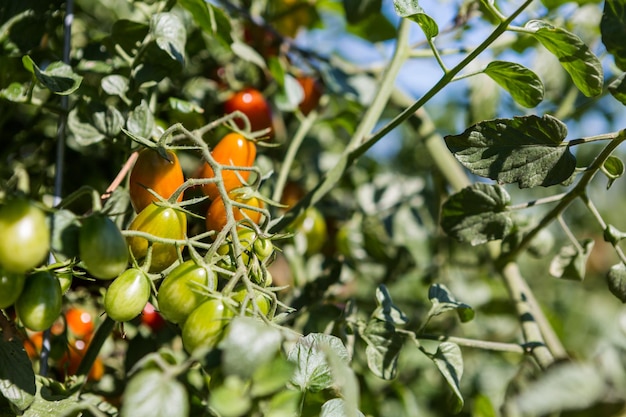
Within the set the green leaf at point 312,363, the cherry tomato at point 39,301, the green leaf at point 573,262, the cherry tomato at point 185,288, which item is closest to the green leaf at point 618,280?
the green leaf at point 573,262

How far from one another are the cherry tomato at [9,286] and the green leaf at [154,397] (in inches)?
5.2

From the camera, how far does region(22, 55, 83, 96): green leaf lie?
0.63 metres

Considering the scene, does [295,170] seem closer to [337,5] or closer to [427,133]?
[427,133]

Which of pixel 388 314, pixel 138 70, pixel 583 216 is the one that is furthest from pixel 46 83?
pixel 583 216

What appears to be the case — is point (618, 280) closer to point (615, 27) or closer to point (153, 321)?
point (615, 27)

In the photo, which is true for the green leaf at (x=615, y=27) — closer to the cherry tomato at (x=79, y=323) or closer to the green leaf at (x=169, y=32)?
the green leaf at (x=169, y=32)

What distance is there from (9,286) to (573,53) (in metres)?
0.53

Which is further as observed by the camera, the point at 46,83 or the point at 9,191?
the point at 46,83

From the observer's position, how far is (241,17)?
1095 mm

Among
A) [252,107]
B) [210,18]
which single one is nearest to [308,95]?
[252,107]

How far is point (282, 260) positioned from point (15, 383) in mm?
645

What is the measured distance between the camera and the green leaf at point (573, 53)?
60 centimetres

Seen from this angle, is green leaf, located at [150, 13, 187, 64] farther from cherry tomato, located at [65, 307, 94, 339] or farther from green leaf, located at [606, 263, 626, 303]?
green leaf, located at [606, 263, 626, 303]

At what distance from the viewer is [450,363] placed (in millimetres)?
663
